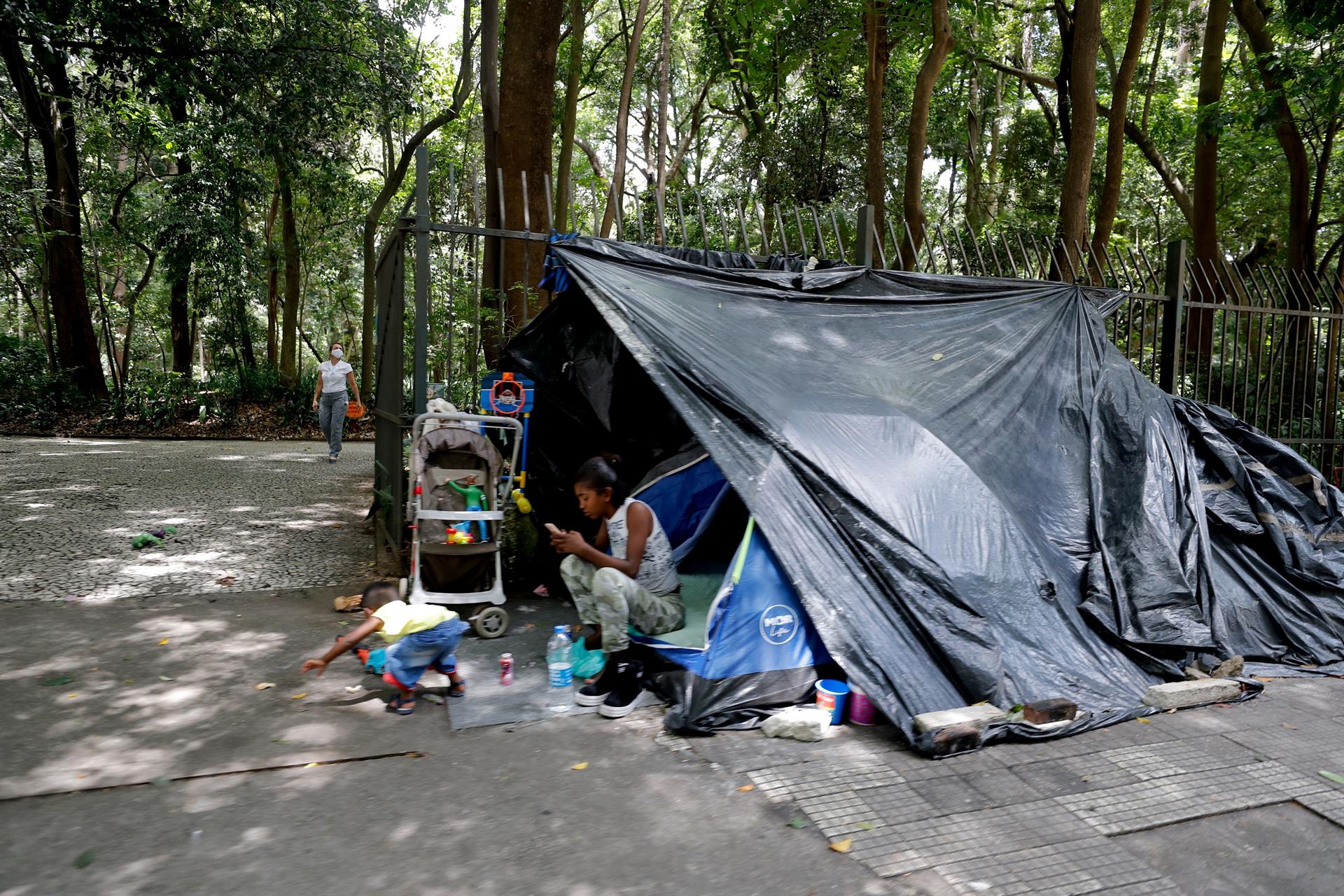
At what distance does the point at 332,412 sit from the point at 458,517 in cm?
667

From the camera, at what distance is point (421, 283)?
17.4 ft

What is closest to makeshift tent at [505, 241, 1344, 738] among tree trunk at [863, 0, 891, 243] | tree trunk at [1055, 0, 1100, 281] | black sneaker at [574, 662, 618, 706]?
black sneaker at [574, 662, 618, 706]

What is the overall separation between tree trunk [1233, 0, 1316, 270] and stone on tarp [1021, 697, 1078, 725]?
9.65m

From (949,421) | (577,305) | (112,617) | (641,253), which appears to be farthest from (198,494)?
(949,421)

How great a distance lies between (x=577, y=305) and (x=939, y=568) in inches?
109

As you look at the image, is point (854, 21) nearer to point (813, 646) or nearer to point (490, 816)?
point (813, 646)

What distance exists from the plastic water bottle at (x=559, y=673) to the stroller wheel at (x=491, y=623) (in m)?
0.63

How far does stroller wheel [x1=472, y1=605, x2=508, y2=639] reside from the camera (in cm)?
482

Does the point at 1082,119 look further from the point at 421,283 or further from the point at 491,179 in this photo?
the point at 421,283

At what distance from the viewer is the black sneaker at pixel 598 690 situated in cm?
394

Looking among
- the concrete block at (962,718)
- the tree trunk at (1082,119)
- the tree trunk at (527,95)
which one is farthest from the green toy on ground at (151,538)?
the tree trunk at (1082,119)

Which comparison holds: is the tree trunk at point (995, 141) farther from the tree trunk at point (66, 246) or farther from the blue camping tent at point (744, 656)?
the tree trunk at point (66, 246)

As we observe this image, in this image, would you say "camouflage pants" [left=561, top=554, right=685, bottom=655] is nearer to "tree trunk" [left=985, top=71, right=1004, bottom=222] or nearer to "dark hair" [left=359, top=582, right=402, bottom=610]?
"dark hair" [left=359, top=582, right=402, bottom=610]

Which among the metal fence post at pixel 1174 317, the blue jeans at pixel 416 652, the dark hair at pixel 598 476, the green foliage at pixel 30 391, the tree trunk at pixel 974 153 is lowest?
the blue jeans at pixel 416 652
